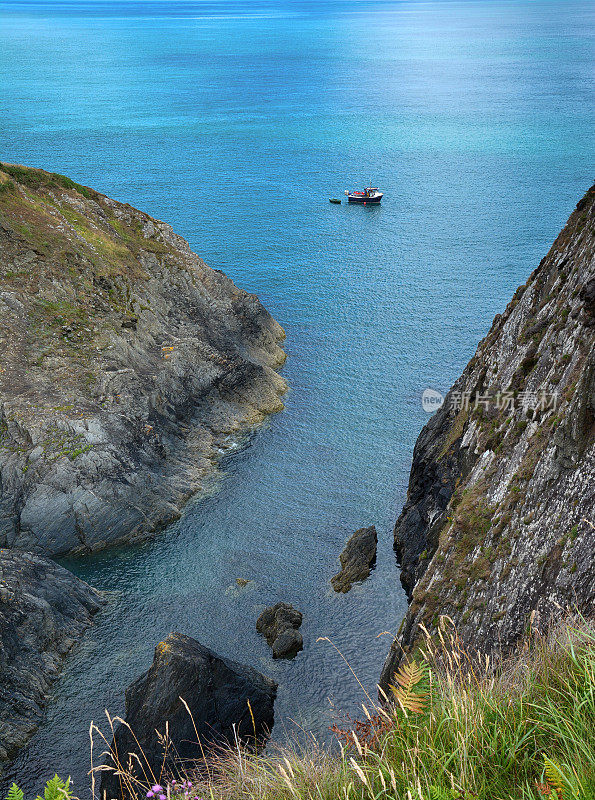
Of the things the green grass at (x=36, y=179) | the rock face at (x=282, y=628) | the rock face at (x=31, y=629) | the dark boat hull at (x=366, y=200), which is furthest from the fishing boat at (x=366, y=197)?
the rock face at (x=31, y=629)

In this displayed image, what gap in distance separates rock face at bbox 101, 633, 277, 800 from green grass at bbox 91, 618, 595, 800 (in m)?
19.8

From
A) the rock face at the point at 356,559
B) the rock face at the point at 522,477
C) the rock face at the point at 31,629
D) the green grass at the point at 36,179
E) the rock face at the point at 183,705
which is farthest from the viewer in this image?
the green grass at the point at 36,179

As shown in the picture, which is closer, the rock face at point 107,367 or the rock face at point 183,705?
the rock face at point 183,705

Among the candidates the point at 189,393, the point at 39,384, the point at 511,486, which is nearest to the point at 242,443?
the point at 189,393

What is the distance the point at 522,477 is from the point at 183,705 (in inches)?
649

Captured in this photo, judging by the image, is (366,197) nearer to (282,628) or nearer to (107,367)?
(107,367)

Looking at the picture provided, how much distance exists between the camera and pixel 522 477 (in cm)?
2461

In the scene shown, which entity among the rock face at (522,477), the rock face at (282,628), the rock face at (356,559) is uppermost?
the rock face at (522,477)

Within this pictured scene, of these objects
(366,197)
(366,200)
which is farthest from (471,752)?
(366,200)

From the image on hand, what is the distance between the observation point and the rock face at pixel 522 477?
2031 centimetres

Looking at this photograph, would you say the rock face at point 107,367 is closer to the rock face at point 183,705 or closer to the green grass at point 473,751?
the rock face at point 183,705

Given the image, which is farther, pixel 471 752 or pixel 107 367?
pixel 107 367

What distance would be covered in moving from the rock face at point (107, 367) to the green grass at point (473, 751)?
118 feet

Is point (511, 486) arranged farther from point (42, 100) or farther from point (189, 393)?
point (42, 100)
